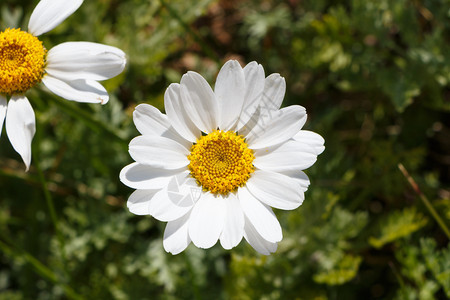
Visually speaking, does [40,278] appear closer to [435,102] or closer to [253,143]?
[253,143]

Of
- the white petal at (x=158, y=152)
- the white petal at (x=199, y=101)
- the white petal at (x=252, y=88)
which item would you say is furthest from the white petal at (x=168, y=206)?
the white petal at (x=252, y=88)

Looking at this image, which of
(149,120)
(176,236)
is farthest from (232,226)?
(149,120)

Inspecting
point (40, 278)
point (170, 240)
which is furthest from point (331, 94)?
point (40, 278)

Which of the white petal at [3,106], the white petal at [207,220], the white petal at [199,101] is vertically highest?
the white petal at [3,106]

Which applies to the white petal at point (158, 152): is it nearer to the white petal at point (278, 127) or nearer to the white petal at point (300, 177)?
the white petal at point (278, 127)

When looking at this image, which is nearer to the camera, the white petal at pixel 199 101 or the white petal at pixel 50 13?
the white petal at pixel 199 101

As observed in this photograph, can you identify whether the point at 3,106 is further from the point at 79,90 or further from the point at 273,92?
the point at 273,92
